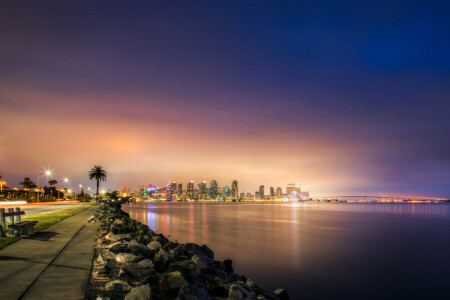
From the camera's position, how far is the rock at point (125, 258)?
980 cm

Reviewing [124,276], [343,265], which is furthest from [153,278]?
[343,265]

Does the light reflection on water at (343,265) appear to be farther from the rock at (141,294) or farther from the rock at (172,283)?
the rock at (141,294)

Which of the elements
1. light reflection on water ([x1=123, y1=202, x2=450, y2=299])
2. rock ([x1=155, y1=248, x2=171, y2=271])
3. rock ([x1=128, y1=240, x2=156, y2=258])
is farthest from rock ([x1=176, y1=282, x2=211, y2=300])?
light reflection on water ([x1=123, y1=202, x2=450, y2=299])

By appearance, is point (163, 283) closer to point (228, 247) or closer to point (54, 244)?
point (54, 244)

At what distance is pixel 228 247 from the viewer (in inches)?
971

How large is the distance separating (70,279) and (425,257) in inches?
905

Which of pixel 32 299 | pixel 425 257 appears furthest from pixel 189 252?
pixel 425 257

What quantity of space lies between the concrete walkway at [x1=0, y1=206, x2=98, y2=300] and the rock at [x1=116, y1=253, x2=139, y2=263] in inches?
31.7

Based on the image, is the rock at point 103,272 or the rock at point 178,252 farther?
the rock at point 178,252

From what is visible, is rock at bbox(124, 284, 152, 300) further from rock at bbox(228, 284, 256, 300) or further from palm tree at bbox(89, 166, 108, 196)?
palm tree at bbox(89, 166, 108, 196)

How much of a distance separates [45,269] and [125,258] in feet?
7.90

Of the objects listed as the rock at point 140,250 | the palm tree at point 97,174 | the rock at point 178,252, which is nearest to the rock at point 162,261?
the rock at point 140,250

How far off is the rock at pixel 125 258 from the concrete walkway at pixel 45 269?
0.81 m

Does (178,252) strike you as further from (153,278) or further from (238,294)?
(238,294)
